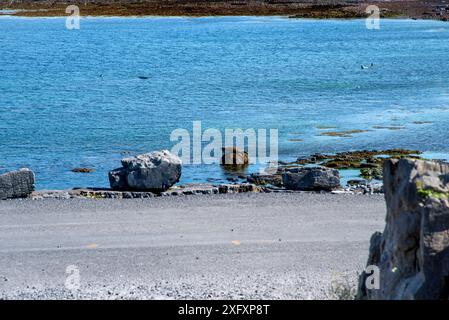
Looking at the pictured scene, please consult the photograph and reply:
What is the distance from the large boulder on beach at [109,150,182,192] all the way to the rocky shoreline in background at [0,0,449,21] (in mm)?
89206

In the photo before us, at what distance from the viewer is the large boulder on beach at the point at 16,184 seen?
22.3m

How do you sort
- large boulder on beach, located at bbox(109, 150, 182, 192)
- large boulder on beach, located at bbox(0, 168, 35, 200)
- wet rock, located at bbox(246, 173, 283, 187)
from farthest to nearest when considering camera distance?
wet rock, located at bbox(246, 173, 283, 187) < large boulder on beach, located at bbox(109, 150, 182, 192) < large boulder on beach, located at bbox(0, 168, 35, 200)

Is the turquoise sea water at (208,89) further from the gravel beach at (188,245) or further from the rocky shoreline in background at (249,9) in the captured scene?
the rocky shoreline in background at (249,9)

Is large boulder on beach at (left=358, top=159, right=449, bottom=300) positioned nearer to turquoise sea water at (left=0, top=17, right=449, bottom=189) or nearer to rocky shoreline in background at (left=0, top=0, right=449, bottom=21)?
turquoise sea water at (left=0, top=17, right=449, bottom=189)

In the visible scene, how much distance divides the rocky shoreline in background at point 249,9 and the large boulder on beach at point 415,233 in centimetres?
10028

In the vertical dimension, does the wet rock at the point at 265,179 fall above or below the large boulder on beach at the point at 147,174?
below

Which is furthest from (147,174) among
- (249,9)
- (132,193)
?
(249,9)

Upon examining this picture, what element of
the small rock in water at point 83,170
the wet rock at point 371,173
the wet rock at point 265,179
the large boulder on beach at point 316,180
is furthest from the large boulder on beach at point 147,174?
the wet rock at point 371,173

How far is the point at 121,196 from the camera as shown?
22.5m

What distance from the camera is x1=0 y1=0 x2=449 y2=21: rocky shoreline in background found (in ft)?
368

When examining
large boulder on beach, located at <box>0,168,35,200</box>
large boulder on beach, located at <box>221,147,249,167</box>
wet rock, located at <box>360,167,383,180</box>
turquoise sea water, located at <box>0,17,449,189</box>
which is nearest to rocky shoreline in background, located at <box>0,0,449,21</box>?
turquoise sea water, located at <box>0,17,449,189</box>

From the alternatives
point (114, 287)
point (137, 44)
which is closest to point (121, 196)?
point (114, 287)

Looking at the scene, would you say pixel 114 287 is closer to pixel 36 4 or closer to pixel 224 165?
pixel 224 165

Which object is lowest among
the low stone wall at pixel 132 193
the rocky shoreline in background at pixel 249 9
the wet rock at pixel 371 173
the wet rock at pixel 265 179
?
the wet rock at pixel 371 173
